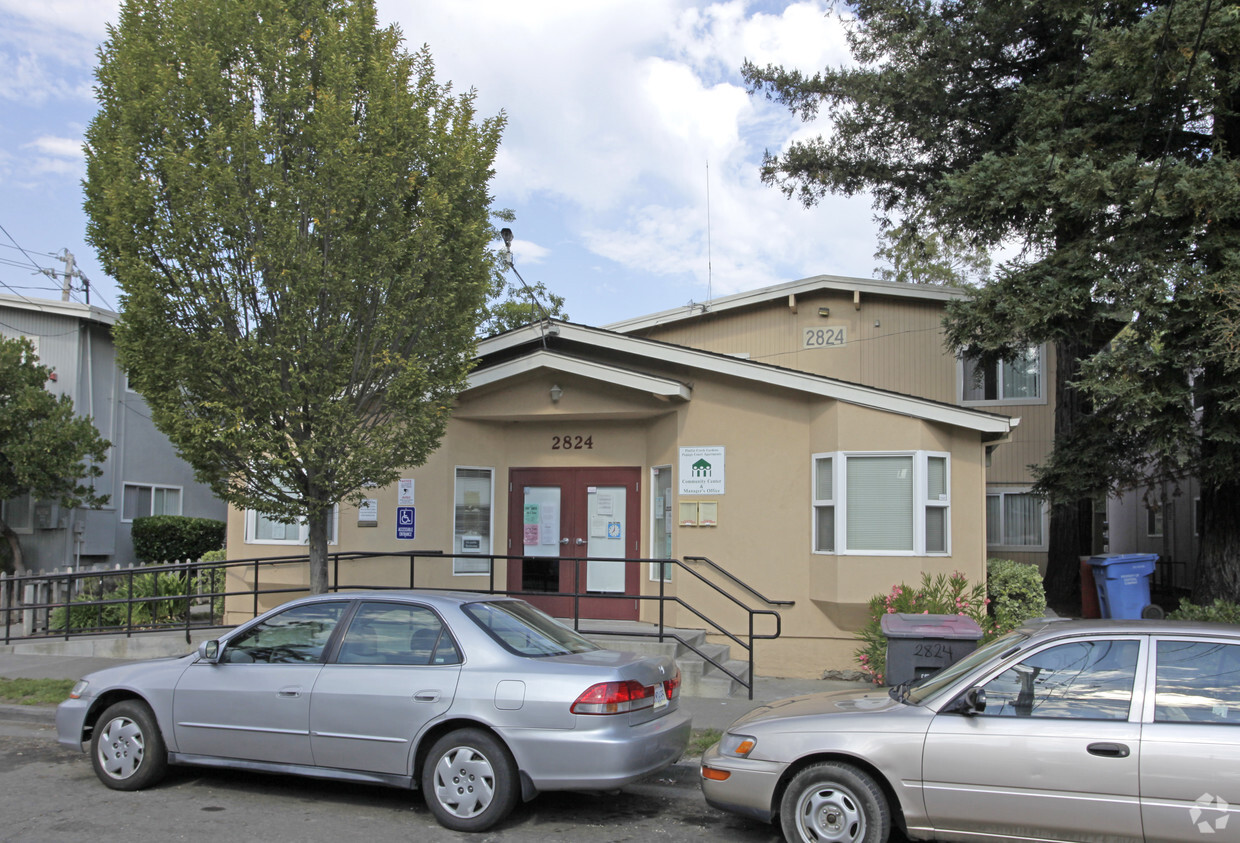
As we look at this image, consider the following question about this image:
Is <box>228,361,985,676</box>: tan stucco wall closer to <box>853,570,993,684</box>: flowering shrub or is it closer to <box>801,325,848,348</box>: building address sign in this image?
<box>853,570,993,684</box>: flowering shrub

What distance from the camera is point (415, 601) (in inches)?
255

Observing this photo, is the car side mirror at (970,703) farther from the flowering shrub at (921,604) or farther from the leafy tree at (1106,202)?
the leafy tree at (1106,202)

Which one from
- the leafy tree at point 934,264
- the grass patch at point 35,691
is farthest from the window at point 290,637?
the leafy tree at point 934,264

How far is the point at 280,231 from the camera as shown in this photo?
873cm

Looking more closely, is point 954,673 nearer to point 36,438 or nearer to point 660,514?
point 660,514

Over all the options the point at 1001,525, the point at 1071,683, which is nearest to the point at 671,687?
the point at 1071,683

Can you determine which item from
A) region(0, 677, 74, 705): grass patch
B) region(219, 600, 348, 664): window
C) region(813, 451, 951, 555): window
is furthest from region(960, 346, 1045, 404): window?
region(0, 677, 74, 705): grass patch

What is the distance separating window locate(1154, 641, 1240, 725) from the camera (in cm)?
480

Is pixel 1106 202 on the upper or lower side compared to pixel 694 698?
upper

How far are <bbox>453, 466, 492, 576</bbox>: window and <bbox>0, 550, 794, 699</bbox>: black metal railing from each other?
15 cm

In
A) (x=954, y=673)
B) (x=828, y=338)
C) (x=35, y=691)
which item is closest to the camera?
(x=954, y=673)

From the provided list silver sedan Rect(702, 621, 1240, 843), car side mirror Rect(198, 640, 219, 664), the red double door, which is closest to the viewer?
silver sedan Rect(702, 621, 1240, 843)

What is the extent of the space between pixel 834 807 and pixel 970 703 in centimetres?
94

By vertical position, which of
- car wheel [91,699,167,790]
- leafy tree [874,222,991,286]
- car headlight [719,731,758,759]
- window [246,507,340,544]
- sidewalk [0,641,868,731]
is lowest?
sidewalk [0,641,868,731]
